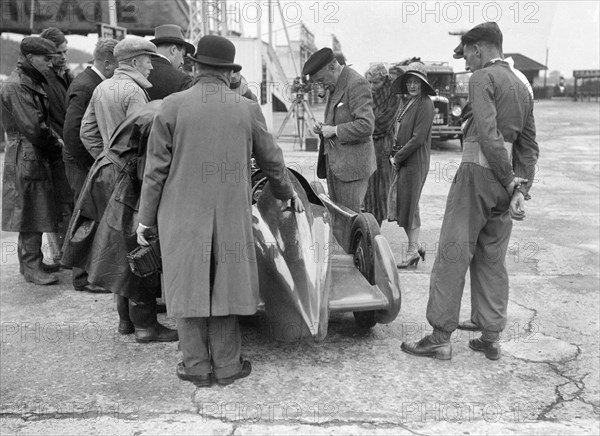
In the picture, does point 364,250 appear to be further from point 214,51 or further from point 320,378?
point 214,51

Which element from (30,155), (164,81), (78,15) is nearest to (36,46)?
(30,155)

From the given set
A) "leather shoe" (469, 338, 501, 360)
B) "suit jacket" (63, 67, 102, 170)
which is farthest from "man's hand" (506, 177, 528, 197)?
"suit jacket" (63, 67, 102, 170)

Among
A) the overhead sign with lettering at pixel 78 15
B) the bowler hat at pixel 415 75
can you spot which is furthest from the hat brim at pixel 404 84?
the overhead sign with lettering at pixel 78 15

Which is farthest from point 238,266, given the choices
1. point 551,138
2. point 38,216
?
point 551,138

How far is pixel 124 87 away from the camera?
4.50m

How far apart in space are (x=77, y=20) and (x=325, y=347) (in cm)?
1079

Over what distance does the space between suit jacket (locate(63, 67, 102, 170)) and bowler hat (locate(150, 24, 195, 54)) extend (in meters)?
0.69

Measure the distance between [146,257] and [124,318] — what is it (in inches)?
40.7

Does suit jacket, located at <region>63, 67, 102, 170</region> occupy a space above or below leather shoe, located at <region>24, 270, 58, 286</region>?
above

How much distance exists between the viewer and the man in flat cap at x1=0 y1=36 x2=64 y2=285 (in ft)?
18.2

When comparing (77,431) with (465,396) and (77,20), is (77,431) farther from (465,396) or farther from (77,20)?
(77,20)

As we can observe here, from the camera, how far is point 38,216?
18.7 ft

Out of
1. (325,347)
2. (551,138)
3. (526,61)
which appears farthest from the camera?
(526,61)

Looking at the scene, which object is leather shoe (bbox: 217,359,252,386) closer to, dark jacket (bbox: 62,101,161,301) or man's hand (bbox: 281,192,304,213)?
dark jacket (bbox: 62,101,161,301)
